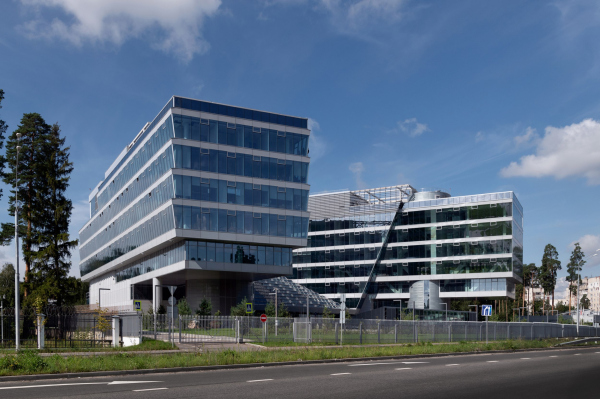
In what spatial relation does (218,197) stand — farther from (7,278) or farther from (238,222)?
(7,278)

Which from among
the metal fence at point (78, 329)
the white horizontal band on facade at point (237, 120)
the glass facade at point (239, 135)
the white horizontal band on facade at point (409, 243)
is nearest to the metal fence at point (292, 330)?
the metal fence at point (78, 329)

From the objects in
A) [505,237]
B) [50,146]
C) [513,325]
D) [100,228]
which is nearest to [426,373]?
[513,325]

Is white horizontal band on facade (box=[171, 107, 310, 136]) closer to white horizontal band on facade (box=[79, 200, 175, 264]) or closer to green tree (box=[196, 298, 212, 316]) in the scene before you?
white horizontal band on facade (box=[79, 200, 175, 264])

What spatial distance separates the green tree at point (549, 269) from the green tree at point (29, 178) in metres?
110

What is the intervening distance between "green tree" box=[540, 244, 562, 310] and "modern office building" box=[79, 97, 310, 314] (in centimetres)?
8626

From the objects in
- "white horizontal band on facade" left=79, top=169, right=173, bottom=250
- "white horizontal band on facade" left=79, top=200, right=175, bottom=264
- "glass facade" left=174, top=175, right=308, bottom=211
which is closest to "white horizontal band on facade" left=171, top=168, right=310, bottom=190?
"glass facade" left=174, top=175, right=308, bottom=211

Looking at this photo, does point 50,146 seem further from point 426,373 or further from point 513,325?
point 426,373

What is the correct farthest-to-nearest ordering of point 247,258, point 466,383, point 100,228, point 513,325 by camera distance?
point 100,228, point 247,258, point 513,325, point 466,383

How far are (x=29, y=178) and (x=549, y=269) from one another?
370 feet

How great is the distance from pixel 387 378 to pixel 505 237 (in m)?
75.1

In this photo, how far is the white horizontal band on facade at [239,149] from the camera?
59.1 meters

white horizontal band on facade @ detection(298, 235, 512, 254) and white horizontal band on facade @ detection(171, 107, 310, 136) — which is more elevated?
white horizontal band on facade @ detection(171, 107, 310, 136)

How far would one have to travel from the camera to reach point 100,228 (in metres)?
96.9

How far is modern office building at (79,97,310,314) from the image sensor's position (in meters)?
59.1
